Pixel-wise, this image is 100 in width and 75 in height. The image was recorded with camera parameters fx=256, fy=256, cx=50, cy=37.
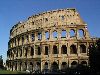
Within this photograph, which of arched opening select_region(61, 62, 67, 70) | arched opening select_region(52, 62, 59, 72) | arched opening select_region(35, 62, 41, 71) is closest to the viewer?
arched opening select_region(61, 62, 67, 70)

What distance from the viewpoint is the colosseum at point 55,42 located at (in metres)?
39.5

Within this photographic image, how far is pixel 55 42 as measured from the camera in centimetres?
4062

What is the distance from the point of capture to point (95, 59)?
93.9 feet

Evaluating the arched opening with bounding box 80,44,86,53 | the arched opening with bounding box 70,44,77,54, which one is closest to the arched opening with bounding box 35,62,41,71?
the arched opening with bounding box 70,44,77,54

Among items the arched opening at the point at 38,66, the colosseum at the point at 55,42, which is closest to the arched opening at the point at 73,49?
the colosseum at the point at 55,42

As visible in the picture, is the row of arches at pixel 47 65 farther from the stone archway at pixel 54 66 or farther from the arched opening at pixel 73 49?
the arched opening at pixel 73 49

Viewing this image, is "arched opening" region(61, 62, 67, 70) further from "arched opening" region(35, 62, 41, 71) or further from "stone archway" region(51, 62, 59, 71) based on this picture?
"arched opening" region(35, 62, 41, 71)

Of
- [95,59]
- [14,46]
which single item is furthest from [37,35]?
[95,59]

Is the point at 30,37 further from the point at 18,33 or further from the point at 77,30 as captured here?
the point at 77,30

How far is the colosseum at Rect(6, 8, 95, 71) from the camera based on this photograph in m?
39.5

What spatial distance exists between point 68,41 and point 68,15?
4.27 metres

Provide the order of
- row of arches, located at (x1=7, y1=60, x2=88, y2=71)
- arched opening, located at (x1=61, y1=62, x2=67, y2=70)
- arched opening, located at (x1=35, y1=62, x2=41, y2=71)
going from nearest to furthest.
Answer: arched opening, located at (x1=61, y1=62, x2=67, y2=70) → row of arches, located at (x1=7, y1=60, x2=88, y2=71) → arched opening, located at (x1=35, y1=62, x2=41, y2=71)

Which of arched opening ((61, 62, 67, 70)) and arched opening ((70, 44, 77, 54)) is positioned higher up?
arched opening ((70, 44, 77, 54))

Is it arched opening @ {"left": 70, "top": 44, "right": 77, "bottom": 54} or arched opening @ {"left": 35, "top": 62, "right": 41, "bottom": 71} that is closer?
arched opening @ {"left": 70, "top": 44, "right": 77, "bottom": 54}
